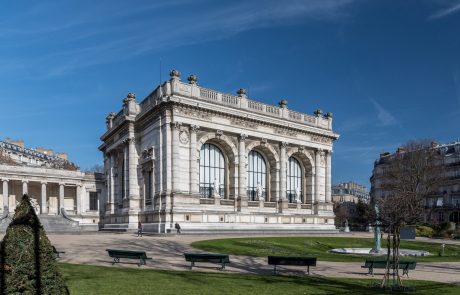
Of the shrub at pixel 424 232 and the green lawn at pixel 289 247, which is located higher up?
the green lawn at pixel 289 247

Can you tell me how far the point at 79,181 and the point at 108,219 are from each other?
10.5 m

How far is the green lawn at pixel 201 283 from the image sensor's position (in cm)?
1375

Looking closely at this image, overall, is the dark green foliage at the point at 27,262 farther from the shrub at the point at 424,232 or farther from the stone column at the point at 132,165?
the shrub at the point at 424,232

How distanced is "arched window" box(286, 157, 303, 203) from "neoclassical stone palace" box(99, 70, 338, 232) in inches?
4.9

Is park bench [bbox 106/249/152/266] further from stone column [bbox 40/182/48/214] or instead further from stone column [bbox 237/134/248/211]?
stone column [bbox 40/182/48/214]

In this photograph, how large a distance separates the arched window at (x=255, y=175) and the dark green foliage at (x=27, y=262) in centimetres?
4160

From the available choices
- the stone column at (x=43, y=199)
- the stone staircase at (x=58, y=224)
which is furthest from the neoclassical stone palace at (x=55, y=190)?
the stone staircase at (x=58, y=224)

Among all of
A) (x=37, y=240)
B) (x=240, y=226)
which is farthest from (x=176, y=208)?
(x=37, y=240)

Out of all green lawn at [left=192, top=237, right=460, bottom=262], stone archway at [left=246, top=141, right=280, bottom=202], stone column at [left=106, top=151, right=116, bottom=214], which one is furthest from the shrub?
stone column at [left=106, top=151, right=116, bottom=214]

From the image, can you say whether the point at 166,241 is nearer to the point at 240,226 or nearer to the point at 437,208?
the point at 240,226

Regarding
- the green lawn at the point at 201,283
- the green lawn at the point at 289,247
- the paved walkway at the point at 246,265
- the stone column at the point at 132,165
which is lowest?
the green lawn at the point at 289,247

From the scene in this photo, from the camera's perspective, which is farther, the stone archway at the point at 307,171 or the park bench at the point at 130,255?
the stone archway at the point at 307,171

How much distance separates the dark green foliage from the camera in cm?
836

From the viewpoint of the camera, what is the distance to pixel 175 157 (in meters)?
41.7
